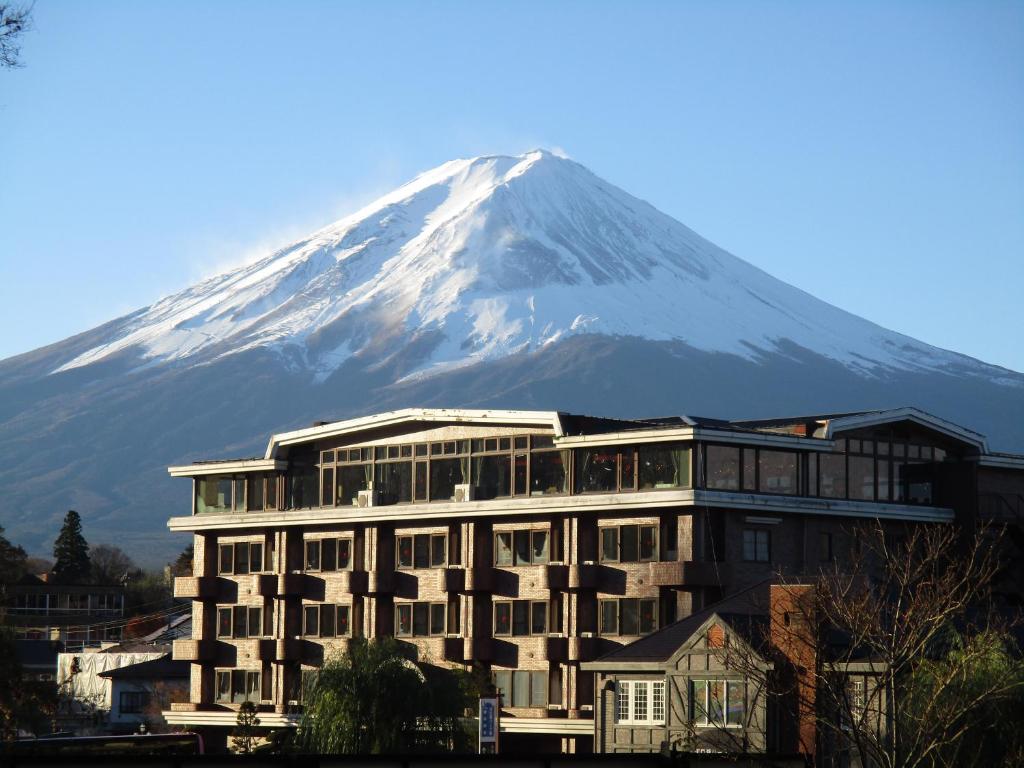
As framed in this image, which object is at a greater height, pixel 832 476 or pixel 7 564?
pixel 832 476

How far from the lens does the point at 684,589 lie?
7638cm

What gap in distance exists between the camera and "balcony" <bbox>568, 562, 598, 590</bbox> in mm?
80000

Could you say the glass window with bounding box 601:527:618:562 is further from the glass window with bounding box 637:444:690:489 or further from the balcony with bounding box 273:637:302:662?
the balcony with bounding box 273:637:302:662

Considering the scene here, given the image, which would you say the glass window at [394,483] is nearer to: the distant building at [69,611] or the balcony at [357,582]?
the balcony at [357,582]

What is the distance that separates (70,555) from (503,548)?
98955 millimetres

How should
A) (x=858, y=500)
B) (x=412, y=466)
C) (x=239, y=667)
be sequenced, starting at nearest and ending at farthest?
(x=858, y=500), (x=412, y=466), (x=239, y=667)

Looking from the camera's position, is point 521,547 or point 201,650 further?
point 201,650

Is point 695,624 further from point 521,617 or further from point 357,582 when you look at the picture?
point 357,582

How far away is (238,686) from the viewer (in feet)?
310

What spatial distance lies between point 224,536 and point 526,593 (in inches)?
813

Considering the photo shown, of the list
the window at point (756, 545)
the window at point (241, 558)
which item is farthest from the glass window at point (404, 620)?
the window at point (756, 545)

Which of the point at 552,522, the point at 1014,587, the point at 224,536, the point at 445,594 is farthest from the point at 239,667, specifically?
the point at 1014,587

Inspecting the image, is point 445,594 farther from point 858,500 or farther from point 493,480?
point 858,500

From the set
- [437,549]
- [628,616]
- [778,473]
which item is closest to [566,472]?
[628,616]
